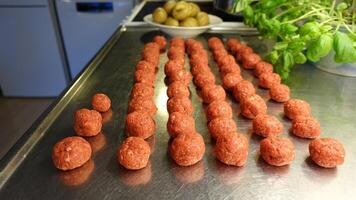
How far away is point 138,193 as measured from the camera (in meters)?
0.60

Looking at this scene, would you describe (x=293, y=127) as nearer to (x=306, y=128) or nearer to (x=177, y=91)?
(x=306, y=128)

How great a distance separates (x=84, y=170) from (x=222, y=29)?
1.07 m

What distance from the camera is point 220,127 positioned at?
73 centimetres

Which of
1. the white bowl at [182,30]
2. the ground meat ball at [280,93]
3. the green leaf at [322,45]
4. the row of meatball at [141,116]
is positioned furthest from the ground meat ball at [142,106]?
the white bowl at [182,30]

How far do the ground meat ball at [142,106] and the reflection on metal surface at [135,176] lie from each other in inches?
7.5

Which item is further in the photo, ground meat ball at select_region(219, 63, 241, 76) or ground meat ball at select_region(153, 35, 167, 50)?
ground meat ball at select_region(153, 35, 167, 50)

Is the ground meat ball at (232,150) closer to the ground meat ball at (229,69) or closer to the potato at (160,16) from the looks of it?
the ground meat ball at (229,69)

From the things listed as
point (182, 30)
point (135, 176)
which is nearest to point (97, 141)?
point (135, 176)

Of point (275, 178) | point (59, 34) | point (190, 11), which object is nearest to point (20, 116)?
point (59, 34)

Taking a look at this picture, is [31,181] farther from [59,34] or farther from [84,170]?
[59,34]

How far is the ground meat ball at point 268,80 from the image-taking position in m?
0.95

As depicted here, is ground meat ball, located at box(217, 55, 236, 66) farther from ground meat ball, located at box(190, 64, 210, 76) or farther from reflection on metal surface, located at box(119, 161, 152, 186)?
reflection on metal surface, located at box(119, 161, 152, 186)

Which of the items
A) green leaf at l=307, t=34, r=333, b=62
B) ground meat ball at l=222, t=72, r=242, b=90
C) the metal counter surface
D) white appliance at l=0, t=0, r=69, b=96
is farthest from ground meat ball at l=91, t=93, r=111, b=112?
white appliance at l=0, t=0, r=69, b=96

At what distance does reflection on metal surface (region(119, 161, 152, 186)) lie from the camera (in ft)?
2.05
